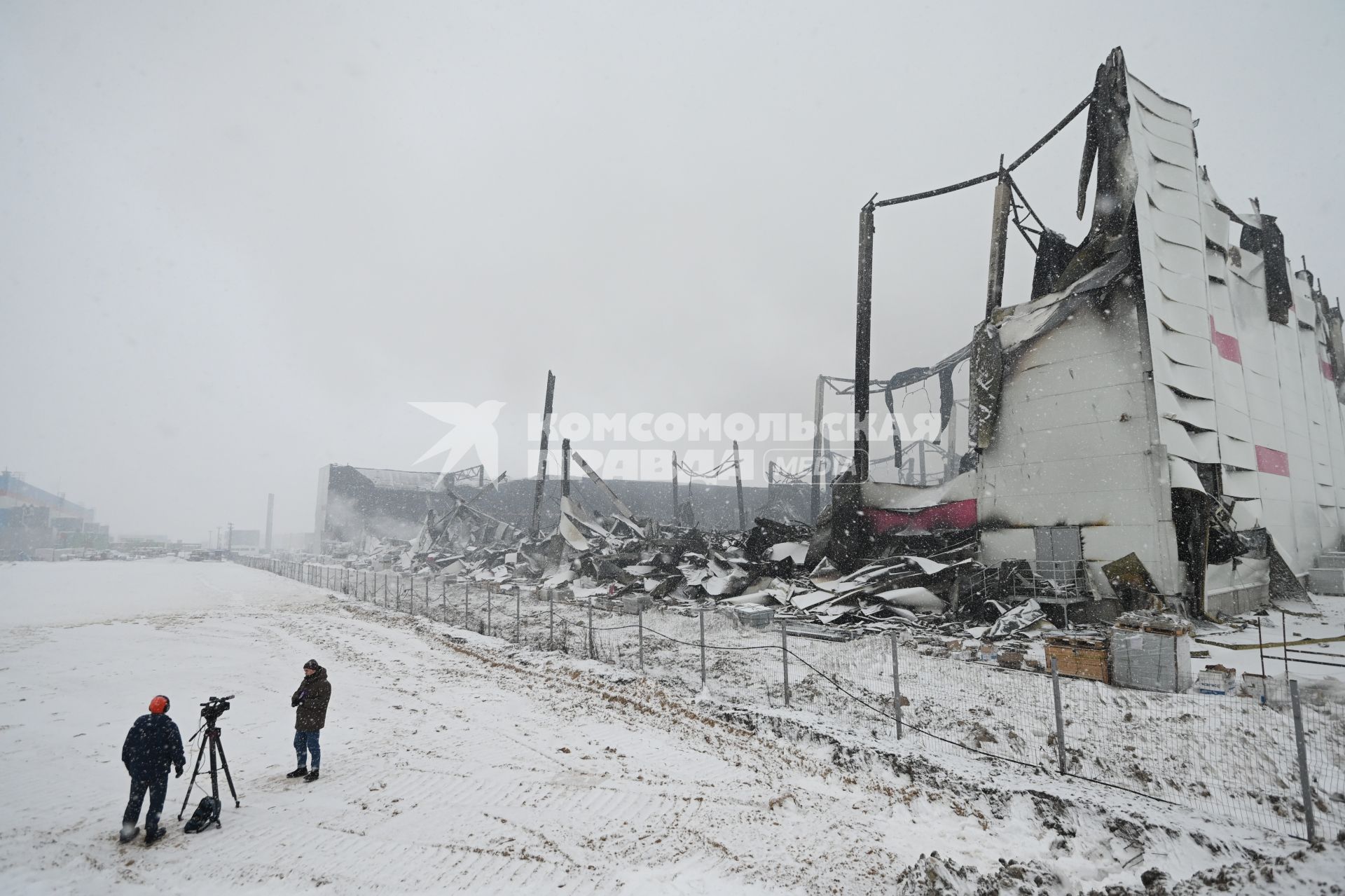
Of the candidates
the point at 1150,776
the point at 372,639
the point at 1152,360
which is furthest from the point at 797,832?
the point at 1152,360

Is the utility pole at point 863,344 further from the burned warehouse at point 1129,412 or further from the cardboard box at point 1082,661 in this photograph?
the cardboard box at point 1082,661

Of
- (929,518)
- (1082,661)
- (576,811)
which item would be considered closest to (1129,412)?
(929,518)

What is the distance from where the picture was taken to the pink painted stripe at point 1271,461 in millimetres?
19048

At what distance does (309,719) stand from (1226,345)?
81.2 feet

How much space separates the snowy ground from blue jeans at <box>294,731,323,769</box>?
25 cm

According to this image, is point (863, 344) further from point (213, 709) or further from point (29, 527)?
point (29, 527)

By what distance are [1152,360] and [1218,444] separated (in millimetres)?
4191

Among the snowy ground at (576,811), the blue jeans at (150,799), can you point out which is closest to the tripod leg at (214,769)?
the snowy ground at (576,811)

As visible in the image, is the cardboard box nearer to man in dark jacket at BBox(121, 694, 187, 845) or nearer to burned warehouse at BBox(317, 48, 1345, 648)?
burned warehouse at BBox(317, 48, 1345, 648)

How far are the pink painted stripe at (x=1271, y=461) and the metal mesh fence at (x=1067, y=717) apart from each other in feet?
49.7

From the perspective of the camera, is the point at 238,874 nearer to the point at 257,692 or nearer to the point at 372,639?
the point at 257,692

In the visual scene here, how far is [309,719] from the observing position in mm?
6863

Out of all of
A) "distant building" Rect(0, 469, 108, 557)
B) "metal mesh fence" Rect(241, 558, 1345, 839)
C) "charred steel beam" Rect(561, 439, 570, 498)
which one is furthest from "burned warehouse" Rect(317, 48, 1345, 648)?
"distant building" Rect(0, 469, 108, 557)

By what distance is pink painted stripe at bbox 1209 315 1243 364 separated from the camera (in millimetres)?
17578
